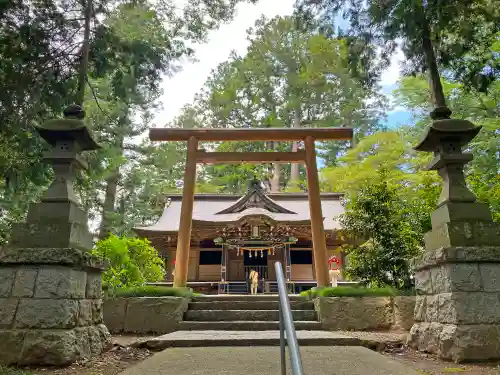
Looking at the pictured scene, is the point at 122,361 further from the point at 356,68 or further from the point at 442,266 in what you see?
the point at 356,68

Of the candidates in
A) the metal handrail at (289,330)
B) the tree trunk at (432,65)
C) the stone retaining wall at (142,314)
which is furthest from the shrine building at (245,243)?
the metal handrail at (289,330)

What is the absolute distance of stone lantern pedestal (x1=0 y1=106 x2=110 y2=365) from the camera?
3035 mm

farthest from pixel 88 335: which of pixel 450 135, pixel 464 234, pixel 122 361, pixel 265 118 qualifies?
pixel 265 118

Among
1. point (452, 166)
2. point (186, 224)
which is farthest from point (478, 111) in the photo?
point (186, 224)

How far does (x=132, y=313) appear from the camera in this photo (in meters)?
5.30

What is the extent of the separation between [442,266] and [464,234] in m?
0.38

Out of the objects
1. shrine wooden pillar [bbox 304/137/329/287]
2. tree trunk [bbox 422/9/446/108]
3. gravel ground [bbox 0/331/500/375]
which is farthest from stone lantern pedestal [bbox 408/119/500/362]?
shrine wooden pillar [bbox 304/137/329/287]

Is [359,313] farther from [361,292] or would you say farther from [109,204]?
[109,204]

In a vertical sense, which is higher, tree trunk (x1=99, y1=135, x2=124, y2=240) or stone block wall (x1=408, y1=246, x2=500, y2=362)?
tree trunk (x1=99, y1=135, x2=124, y2=240)

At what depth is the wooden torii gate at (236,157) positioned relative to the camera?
684cm

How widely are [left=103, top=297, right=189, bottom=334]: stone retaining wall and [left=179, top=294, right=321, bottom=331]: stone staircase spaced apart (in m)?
0.23

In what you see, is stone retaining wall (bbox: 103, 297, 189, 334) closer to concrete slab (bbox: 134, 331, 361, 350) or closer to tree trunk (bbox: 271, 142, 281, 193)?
concrete slab (bbox: 134, 331, 361, 350)

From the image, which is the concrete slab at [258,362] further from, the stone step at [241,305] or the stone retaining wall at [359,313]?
the stone step at [241,305]

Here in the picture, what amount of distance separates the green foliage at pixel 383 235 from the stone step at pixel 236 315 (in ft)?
6.13
